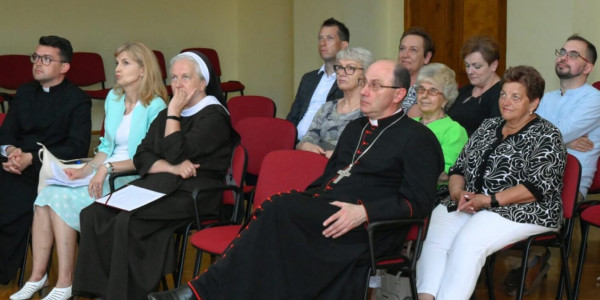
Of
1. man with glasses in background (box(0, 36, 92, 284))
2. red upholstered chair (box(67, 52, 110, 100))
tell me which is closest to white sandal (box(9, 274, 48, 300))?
man with glasses in background (box(0, 36, 92, 284))

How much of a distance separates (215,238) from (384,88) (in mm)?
1011

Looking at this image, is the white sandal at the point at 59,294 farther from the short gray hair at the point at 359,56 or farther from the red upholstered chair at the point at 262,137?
the short gray hair at the point at 359,56

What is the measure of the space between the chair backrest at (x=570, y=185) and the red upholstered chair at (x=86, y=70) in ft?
20.8

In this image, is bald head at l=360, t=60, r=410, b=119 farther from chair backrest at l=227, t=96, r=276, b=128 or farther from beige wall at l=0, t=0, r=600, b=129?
beige wall at l=0, t=0, r=600, b=129

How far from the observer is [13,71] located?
29.3ft

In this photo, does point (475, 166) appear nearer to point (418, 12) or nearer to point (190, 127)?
point (190, 127)

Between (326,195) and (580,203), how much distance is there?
135 cm

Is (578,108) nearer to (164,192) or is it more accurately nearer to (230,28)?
(164,192)

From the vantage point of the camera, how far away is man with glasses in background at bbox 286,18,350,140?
5.33 meters

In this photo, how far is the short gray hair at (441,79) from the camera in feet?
14.2

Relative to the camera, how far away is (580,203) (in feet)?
13.8

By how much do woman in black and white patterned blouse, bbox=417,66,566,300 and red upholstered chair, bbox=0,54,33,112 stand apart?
20.2 ft

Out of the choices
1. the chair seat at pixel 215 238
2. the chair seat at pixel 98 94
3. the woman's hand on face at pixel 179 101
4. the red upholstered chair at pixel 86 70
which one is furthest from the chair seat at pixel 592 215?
the red upholstered chair at pixel 86 70

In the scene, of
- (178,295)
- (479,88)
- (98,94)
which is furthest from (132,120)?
(98,94)
